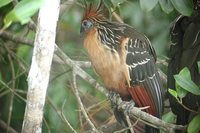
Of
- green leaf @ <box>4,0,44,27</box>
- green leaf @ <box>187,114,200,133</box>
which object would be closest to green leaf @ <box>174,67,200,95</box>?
green leaf @ <box>187,114,200,133</box>

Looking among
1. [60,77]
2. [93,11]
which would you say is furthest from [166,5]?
[60,77]

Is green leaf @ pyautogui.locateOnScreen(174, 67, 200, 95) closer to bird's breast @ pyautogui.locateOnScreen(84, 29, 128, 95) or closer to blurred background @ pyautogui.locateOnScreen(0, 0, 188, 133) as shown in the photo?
bird's breast @ pyautogui.locateOnScreen(84, 29, 128, 95)

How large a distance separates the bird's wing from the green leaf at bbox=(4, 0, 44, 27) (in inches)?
53.8

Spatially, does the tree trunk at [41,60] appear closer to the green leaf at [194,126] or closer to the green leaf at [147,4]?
the green leaf at [147,4]

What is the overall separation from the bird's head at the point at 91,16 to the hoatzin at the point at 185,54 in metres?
0.40

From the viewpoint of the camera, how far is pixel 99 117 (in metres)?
3.91

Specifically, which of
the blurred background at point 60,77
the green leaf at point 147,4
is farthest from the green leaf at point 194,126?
the blurred background at point 60,77

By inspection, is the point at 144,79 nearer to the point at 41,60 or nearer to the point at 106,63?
the point at 106,63

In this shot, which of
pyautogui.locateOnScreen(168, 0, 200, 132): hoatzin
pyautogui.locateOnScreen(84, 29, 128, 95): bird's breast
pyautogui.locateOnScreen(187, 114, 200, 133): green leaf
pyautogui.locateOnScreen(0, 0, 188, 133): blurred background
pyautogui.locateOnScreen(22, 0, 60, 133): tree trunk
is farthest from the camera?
pyautogui.locateOnScreen(0, 0, 188, 133): blurred background

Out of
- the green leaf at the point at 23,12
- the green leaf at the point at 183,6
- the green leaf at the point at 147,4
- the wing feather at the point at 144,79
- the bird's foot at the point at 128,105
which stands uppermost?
the green leaf at the point at 23,12

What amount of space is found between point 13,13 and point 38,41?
70cm

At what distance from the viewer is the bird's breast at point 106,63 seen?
8.26 ft

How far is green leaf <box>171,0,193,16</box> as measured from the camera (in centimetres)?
221

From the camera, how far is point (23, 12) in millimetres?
1188
